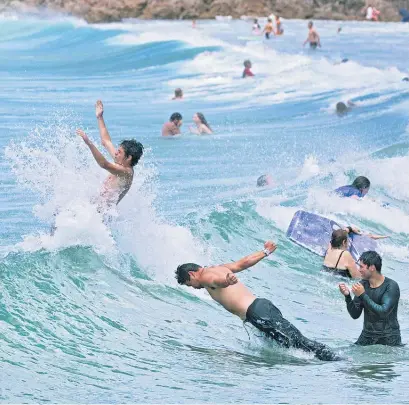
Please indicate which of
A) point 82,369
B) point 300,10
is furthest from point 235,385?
point 300,10

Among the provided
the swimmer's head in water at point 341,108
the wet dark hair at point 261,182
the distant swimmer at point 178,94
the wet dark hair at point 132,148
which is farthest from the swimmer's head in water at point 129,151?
the distant swimmer at point 178,94

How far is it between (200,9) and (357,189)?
48.0m

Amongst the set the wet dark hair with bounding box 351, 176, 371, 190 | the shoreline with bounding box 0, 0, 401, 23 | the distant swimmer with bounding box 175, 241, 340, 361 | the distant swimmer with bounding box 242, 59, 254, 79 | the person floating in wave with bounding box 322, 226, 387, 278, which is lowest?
the shoreline with bounding box 0, 0, 401, 23

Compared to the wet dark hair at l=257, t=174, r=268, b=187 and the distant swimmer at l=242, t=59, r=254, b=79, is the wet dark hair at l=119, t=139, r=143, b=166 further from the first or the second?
the distant swimmer at l=242, t=59, r=254, b=79

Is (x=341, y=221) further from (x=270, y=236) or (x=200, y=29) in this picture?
(x=200, y=29)

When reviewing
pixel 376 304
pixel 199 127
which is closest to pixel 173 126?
pixel 199 127

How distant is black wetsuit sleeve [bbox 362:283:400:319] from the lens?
945cm

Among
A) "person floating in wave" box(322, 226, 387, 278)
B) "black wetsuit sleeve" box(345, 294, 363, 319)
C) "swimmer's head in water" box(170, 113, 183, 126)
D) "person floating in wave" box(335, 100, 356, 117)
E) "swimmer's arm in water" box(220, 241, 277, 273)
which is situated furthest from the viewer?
"person floating in wave" box(335, 100, 356, 117)

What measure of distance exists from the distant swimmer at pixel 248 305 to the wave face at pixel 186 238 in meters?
0.15

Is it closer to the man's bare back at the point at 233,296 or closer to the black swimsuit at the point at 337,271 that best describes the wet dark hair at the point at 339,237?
the black swimsuit at the point at 337,271

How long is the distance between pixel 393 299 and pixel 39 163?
16.3 ft

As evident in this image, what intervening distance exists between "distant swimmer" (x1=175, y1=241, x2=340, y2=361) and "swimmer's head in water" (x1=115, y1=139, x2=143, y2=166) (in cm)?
190

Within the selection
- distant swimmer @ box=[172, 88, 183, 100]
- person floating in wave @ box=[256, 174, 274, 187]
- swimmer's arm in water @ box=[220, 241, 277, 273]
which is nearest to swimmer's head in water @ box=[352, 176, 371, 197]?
person floating in wave @ box=[256, 174, 274, 187]

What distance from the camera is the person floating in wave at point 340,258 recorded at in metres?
12.4
